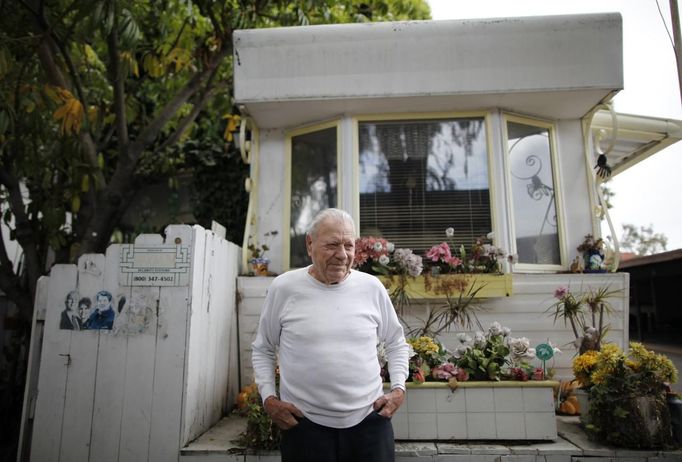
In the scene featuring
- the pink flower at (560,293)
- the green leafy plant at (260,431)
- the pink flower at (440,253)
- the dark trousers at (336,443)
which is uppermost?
the pink flower at (440,253)

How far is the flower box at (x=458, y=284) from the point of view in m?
3.58

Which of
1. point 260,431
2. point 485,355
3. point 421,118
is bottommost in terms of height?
point 260,431

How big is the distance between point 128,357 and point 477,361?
2.34m

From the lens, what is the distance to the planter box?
279 cm

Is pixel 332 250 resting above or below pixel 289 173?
below

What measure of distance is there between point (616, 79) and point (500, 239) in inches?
65.1

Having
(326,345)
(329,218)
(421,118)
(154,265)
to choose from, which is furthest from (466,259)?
(154,265)

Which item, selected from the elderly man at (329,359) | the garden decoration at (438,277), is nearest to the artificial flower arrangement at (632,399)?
the garden decoration at (438,277)

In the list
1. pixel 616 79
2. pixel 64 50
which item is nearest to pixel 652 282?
pixel 616 79

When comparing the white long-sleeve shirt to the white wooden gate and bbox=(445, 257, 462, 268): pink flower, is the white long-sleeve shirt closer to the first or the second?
the white wooden gate

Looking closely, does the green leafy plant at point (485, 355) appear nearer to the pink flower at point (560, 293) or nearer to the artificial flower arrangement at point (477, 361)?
the artificial flower arrangement at point (477, 361)

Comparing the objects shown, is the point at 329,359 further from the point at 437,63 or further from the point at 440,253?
the point at 437,63

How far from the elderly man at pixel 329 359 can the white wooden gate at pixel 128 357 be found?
1095 mm

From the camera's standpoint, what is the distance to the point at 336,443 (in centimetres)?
181
